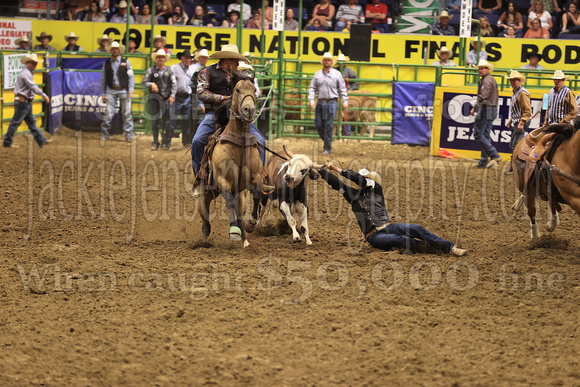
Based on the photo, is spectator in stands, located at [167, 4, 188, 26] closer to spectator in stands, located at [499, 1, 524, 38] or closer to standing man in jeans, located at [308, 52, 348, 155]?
standing man in jeans, located at [308, 52, 348, 155]

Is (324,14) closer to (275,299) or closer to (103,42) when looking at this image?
(103,42)

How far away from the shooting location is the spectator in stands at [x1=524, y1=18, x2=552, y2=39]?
57.9ft

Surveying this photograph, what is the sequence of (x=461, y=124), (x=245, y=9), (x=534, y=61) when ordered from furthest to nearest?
1. (x=245, y=9)
2. (x=534, y=61)
3. (x=461, y=124)

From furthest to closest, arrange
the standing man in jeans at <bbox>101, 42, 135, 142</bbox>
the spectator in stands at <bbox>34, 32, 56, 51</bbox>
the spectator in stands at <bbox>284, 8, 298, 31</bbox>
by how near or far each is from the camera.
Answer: the spectator in stands at <bbox>284, 8, 298, 31</bbox>
the spectator in stands at <bbox>34, 32, 56, 51</bbox>
the standing man in jeans at <bbox>101, 42, 135, 142</bbox>

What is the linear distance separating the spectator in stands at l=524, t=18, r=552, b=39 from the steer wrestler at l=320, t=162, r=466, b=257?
12786 millimetres

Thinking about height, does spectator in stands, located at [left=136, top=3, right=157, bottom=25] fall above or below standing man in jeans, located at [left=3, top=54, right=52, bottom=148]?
above

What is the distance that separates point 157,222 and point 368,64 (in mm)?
9425

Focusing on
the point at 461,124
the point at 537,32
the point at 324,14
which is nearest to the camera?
the point at 461,124

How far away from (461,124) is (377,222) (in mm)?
7823

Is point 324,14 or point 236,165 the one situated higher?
point 324,14

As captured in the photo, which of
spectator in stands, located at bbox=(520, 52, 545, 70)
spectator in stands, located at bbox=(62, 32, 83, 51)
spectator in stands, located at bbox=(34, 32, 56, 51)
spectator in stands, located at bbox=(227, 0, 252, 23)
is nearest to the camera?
spectator in stands, located at bbox=(520, 52, 545, 70)

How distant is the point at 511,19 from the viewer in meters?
18.5

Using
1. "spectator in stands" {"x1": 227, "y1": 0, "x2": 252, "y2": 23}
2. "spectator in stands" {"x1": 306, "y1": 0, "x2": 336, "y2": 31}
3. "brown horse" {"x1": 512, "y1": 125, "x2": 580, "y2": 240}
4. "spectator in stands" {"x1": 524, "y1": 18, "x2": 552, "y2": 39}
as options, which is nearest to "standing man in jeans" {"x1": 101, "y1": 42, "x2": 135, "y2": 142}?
"spectator in stands" {"x1": 227, "y1": 0, "x2": 252, "y2": 23}

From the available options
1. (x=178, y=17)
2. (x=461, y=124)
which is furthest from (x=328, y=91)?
(x=178, y=17)
